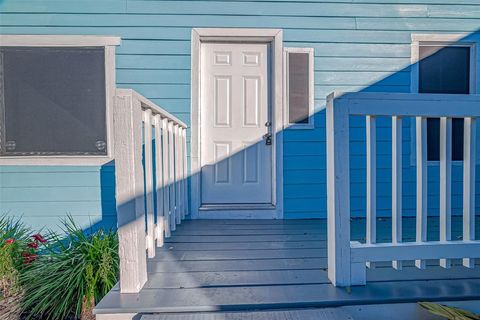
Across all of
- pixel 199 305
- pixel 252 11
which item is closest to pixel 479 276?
pixel 199 305

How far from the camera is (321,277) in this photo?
5.74ft

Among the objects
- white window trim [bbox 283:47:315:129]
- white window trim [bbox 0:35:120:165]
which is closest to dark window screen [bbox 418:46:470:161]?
white window trim [bbox 283:47:315:129]

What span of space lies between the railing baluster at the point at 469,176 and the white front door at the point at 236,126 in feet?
6.58

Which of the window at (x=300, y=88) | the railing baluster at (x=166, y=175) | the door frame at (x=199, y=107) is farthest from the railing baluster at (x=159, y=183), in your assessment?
the window at (x=300, y=88)

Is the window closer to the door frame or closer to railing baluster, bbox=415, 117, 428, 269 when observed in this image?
the door frame

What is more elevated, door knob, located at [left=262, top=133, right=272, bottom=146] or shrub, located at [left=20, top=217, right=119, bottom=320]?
door knob, located at [left=262, top=133, right=272, bottom=146]

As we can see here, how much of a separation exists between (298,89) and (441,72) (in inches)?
63.5

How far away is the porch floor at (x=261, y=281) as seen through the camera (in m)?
1.49

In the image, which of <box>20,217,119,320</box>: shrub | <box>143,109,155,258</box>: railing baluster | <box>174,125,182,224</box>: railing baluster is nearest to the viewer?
<box>143,109,155,258</box>: railing baluster

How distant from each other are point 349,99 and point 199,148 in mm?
2069

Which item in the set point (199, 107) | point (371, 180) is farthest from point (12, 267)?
point (371, 180)

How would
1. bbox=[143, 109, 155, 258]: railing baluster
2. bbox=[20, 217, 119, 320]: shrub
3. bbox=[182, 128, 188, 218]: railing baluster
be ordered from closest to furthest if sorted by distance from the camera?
bbox=[143, 109, 155, 258]: railing baluster → bbox=[20, 217, 119, 320]: shrub → bbox=[182, 128, 188, 218]: railing baluster

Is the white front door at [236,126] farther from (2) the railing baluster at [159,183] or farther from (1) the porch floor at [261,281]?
(2) the railing baluster at [159,183]

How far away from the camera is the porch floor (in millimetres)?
1485
